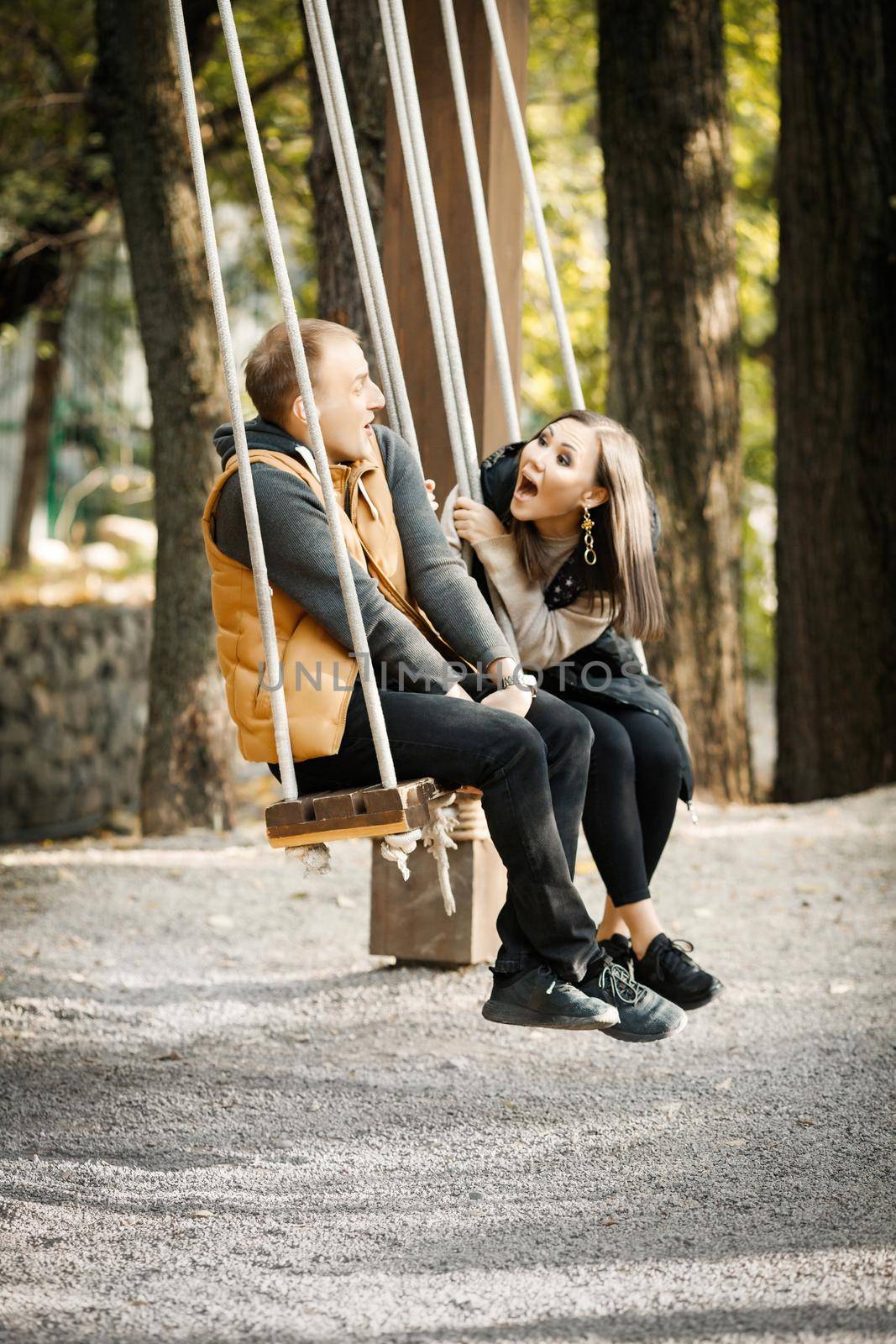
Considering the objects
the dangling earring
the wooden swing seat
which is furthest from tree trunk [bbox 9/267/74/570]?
the wooden swing seat

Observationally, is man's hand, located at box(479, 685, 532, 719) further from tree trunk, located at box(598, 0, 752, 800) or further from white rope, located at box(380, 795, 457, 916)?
tree trunk, located at box(598, 0, 752, 800)

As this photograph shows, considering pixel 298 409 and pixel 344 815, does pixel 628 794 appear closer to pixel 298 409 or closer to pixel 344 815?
pixel 344 815

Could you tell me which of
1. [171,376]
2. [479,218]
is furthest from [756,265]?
[479,218]

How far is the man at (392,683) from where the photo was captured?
276 cm

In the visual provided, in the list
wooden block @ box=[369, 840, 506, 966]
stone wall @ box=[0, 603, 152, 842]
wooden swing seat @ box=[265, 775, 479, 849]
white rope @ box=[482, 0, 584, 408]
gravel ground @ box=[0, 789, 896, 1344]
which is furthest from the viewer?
Answer: stone wall @ box=[0, 603, 152, 842]

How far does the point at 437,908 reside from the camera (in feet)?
13.4

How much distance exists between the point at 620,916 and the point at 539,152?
7872mm

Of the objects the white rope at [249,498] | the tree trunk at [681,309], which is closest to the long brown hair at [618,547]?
the white rope at [249,498]

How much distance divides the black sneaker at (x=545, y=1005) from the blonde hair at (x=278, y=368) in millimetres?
1203

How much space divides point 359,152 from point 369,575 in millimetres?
2608

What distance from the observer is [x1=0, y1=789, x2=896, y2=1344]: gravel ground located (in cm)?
232

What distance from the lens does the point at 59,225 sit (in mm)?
9227

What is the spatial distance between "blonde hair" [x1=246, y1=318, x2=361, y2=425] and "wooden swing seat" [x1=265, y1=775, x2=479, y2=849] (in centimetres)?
82

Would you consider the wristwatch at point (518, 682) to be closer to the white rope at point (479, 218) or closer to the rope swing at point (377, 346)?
the rope swing at point (377, 346)
